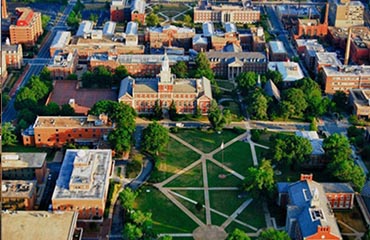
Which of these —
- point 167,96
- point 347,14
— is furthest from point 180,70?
point 347,14

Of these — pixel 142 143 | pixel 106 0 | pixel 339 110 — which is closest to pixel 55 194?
pixel 142 143

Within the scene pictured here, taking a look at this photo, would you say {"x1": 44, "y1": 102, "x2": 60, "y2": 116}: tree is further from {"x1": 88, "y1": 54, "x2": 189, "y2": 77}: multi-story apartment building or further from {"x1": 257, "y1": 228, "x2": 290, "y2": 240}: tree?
{"x1": 257, "y1": 228, "x2": 290, "y2": 240}: tree

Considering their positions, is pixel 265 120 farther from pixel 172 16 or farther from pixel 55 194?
pixel 172 16

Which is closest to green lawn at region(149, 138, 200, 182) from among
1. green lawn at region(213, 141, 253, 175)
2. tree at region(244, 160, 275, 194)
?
green lawn at region(213, 141, 253, 175)

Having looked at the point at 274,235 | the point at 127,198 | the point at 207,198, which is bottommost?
the point at 207,198

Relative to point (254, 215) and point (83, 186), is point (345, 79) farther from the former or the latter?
point (83, 186)

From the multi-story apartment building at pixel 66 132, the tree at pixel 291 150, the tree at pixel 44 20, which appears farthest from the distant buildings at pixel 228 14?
the tree at pixel 291 150
